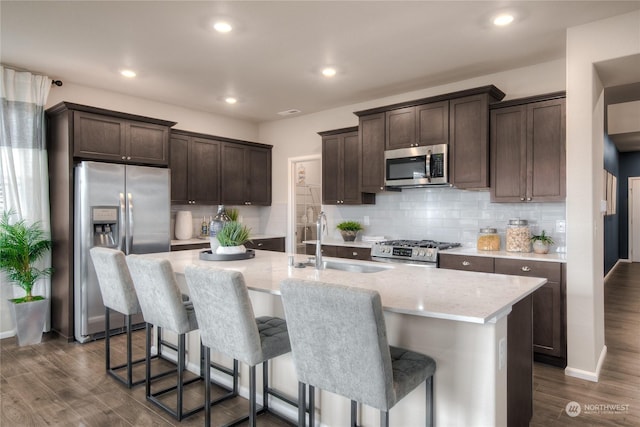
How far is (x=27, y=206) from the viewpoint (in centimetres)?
401

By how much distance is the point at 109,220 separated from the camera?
4.05 m

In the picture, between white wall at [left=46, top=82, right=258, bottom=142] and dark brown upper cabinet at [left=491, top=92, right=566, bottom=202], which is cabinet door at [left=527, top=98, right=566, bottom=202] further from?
white wall at [left=46, top=82, right=258, bottom=142]

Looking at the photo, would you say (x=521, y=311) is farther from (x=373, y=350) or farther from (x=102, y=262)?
(x=102, y=262)

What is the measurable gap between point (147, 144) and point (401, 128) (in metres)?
2.82

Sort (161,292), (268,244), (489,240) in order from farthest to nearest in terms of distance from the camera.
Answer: (268,244) → (489,240) → (161,292)

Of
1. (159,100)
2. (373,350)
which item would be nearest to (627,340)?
(373,350)

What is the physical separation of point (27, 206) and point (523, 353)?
447cm

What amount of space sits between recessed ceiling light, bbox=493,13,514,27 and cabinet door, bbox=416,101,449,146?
1.08m

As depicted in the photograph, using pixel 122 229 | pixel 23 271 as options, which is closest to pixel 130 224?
pixel 122 229

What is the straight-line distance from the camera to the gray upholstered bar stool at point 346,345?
1.43 metres

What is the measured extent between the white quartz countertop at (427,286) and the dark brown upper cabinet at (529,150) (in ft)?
5.51

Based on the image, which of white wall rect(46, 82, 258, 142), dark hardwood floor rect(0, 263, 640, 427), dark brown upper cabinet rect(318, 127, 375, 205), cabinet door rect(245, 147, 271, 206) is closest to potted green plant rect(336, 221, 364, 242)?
dark brown upper cabinet rect(318, 127, 375, 205)

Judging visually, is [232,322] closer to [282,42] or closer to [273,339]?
[273,339]

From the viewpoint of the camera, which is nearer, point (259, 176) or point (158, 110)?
point (158, 110)
